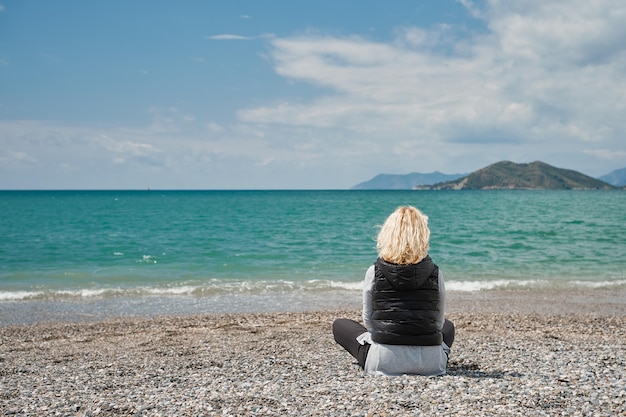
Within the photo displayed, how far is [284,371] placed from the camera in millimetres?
7426

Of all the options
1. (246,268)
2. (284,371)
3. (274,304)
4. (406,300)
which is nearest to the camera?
(406,300)

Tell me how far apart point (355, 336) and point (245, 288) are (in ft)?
37.6

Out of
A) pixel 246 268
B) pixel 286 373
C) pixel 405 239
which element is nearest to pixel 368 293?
pixel 405 239

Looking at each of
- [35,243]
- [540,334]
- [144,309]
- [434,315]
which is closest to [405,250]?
[434,315]

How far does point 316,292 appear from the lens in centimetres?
1784

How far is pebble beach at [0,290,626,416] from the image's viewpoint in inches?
222

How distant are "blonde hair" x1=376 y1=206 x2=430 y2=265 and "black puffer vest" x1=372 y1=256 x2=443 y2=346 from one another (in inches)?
3.7

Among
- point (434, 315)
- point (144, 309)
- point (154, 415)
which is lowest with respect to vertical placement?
point (144, 309)

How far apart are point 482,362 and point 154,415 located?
478 cm

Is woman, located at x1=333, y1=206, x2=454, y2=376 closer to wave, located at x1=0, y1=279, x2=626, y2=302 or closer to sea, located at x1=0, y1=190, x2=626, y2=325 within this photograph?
sea, located at x1=0, y1=190, x2=626, y2=325

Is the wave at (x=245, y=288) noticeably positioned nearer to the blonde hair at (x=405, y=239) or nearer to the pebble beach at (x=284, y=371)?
the pebble beach at (x=284, y=371)

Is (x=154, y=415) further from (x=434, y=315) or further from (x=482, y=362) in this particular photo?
(x=482, y=362)

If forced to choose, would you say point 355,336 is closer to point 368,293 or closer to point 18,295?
point 368,293

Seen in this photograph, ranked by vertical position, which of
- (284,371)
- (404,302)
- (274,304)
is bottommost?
(274,304)
